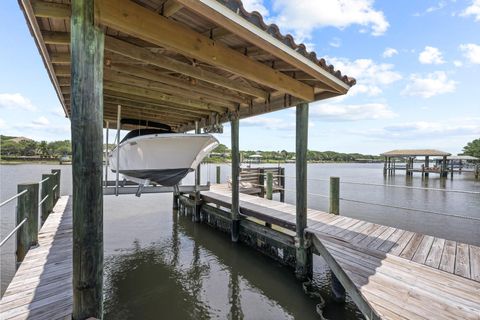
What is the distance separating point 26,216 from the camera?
3666 millimetres

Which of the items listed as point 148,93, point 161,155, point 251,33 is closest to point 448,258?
point 251,33

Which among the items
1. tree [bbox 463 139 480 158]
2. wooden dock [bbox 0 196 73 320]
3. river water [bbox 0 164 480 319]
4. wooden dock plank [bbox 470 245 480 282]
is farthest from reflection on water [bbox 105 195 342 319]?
tree [bbox 463 139 480 158]

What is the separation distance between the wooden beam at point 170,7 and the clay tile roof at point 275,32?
0.40 metres

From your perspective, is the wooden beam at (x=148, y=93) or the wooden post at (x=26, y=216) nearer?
the wooden post at (x=26, y=216)

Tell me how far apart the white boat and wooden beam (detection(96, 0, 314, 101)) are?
1792 mm

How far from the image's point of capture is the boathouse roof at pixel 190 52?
2.13 meters

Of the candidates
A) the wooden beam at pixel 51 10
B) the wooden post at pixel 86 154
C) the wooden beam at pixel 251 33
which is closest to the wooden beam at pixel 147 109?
the wooden beam at pixel 51 10

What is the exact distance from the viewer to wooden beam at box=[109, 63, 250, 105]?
346 centimetres

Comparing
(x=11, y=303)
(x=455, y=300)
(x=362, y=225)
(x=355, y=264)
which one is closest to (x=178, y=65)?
(x=11, y=303)

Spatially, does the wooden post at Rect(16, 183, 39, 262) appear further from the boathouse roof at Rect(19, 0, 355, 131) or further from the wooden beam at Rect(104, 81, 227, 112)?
the wooden beam at Rect(104, 81, 227, 112)

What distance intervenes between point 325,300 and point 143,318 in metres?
2.82

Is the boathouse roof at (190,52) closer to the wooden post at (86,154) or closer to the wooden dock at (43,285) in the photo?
the wooden post at (86,154)

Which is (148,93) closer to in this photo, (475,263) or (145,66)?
(145,66)

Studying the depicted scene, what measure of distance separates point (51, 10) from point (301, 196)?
4288mm
